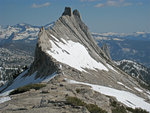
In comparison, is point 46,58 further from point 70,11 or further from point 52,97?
point 70,11

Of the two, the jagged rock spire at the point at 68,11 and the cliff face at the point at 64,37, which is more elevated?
the jagged rock spire at the point at 68,11

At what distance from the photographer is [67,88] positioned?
2370 cm

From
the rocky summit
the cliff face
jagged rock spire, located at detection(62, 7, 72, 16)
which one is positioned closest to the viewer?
the rocky summit

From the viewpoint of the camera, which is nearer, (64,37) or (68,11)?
(64,37)

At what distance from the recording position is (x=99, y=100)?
21.1 m

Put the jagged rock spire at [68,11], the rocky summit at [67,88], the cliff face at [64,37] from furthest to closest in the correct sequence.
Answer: the jagged rock spire at [68,11], the cliff face at [64,37], the rocky summit at [67,88]

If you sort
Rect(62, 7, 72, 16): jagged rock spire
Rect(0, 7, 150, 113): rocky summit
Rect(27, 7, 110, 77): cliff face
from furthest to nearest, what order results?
1. Rect(62, 7, 72, 16): jagged rock spire
2. Rect(27, 7, 110, 77): cliff face
3. Rect(0, 7, 150, 113): rocky summit

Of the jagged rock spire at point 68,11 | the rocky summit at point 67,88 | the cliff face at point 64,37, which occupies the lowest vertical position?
the rocky summit at point 67,88

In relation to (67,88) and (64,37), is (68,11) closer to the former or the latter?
(64,37)

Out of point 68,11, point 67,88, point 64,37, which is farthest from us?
point 68,11

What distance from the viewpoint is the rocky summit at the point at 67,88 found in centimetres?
1639

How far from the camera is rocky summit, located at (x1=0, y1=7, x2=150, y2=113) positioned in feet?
53.8

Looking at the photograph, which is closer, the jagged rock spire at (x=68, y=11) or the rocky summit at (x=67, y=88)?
the rocky summit at (x=67, y=88)

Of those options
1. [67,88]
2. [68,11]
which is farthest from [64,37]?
[67,88]
